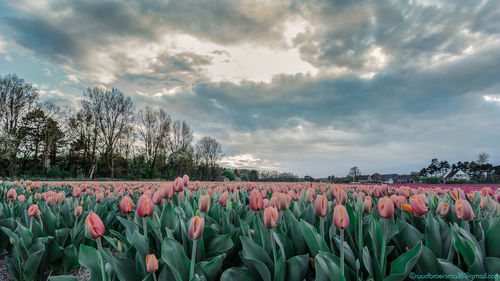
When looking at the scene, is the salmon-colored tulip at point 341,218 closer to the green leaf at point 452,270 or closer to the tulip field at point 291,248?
the tulip field at point 291,248

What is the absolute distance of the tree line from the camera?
3053cm

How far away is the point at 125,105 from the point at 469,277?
39296mm

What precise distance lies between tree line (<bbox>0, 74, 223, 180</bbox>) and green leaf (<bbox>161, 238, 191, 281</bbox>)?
115 feet

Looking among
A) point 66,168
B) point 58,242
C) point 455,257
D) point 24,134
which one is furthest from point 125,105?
point 455,257

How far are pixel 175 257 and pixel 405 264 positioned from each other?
3.66 feet

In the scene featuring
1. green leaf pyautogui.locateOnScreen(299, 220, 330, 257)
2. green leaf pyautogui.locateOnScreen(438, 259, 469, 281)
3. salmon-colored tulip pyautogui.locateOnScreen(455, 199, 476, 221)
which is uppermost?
salmon-colored tulip pyautogui.locateOnScreen(455, 199, 476, 221)

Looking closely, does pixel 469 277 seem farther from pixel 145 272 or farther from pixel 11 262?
pixel 11 262

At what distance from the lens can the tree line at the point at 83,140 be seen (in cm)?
3053

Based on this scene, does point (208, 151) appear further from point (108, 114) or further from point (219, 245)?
point (219, 245)

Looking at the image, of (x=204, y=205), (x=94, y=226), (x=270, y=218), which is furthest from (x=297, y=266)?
(x=94, y=226)

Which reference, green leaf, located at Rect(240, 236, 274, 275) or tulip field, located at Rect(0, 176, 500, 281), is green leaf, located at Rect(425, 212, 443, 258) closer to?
tulip field, located at Rect(0, 176, 500, 281)

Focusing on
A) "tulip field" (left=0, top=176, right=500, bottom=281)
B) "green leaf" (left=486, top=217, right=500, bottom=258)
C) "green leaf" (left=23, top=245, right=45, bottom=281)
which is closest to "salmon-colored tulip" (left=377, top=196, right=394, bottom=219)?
"tulip field" (left=0, top=176, right=500, bottom=281)

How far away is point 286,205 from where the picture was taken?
6.39 feet

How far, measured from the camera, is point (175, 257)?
125cm
